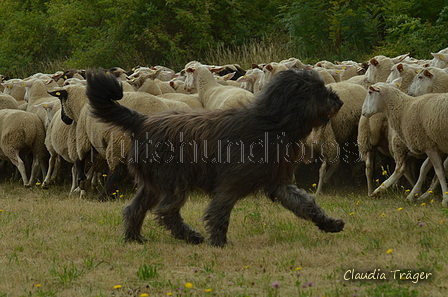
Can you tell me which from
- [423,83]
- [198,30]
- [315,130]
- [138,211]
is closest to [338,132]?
[423,83]

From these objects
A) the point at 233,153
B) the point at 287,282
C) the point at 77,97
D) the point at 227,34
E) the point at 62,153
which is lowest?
the point at 227,34

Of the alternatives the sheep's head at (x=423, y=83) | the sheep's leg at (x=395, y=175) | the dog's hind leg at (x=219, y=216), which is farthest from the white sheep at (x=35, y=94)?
the dog's hind leg at (x=219, y=216)

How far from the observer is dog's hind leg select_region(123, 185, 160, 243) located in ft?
22.4

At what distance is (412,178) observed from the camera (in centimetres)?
966

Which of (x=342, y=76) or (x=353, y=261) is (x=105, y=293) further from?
(x=342, y=76)

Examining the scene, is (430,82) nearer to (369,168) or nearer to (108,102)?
(369,168)

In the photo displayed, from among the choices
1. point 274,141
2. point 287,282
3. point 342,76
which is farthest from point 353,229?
point 342,76

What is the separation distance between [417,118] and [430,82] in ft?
3.29

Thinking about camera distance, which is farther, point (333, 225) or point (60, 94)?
point (60, 94)

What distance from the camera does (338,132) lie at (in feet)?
33.8

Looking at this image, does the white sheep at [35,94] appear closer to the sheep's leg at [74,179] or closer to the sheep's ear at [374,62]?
the sheep's leg at [74,179]

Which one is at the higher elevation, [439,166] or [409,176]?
[439,166]

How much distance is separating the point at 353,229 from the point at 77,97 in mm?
6141

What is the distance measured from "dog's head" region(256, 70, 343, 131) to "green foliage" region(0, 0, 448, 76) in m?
12.8
